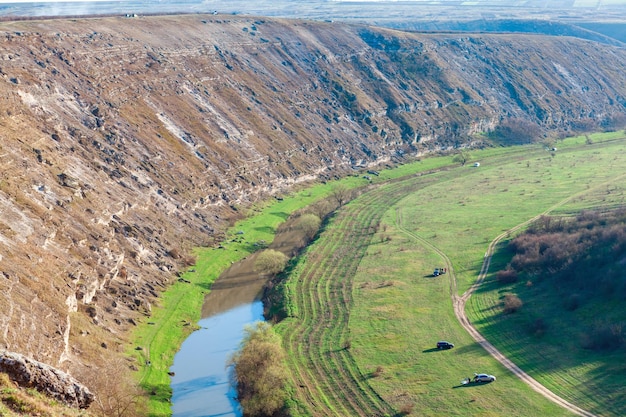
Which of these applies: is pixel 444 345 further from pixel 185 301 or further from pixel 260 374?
pixel 185 301

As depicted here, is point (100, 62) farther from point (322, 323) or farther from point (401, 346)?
point (401, 346)

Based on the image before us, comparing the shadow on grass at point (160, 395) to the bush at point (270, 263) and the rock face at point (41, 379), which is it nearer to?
the rock face at point (41, 379)

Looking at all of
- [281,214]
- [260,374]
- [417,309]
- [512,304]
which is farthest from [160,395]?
[281,214]

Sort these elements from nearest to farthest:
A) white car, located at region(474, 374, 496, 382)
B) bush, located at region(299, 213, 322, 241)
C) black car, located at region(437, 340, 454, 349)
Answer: white car, located at region(474, 374, 496, 382) < black car, located at region(437, 340, 454, 349) < bush, located at region(299, 213, 322, 241)

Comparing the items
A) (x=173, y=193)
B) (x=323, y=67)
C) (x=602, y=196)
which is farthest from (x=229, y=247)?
(x=323, y=67)

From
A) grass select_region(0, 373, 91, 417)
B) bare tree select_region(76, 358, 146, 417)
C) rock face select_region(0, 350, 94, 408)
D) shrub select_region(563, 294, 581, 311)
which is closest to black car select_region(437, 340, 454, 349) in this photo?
shrub select_region(563, 294, 581, 311)

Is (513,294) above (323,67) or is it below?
below

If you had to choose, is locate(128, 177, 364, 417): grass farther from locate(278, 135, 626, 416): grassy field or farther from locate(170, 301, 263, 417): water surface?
locate(278, 135, 626, 416): grassy field

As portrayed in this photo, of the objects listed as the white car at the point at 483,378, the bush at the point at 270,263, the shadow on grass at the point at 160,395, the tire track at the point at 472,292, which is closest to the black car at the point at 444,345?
the tire track at the point at 472,292
